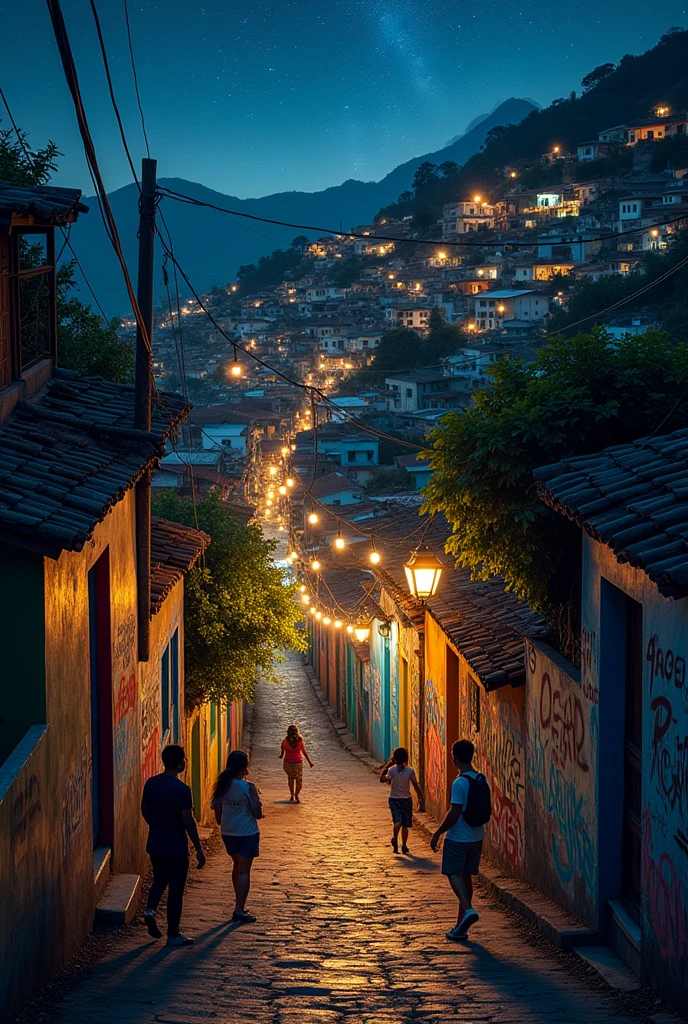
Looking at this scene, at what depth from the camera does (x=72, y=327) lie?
2227cm

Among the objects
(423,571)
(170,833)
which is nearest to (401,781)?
(423,571)

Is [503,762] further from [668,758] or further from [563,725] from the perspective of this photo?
[668,758]

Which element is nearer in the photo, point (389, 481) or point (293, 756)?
point (293, 756)

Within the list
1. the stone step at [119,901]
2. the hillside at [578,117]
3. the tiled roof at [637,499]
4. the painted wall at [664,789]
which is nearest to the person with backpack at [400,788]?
the stone step at [119,901]

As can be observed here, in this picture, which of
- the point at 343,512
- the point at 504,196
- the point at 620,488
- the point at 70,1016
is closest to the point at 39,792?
the point at 70,1016

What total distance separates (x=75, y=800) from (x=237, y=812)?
158 cm

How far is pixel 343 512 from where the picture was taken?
42.3 meters

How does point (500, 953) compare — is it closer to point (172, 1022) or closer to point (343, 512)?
point (172, 1022)

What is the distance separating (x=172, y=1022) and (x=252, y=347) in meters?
133

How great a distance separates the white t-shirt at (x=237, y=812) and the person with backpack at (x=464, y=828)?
56.9 inches

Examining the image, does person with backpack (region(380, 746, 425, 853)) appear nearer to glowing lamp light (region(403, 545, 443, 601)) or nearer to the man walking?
glowing lamp light (region(403, 545, 443, 601))

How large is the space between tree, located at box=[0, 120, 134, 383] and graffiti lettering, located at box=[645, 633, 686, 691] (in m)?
14.3

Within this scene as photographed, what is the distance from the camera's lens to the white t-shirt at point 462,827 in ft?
28.9

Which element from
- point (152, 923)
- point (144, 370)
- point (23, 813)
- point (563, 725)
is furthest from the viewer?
point (144, 370)
